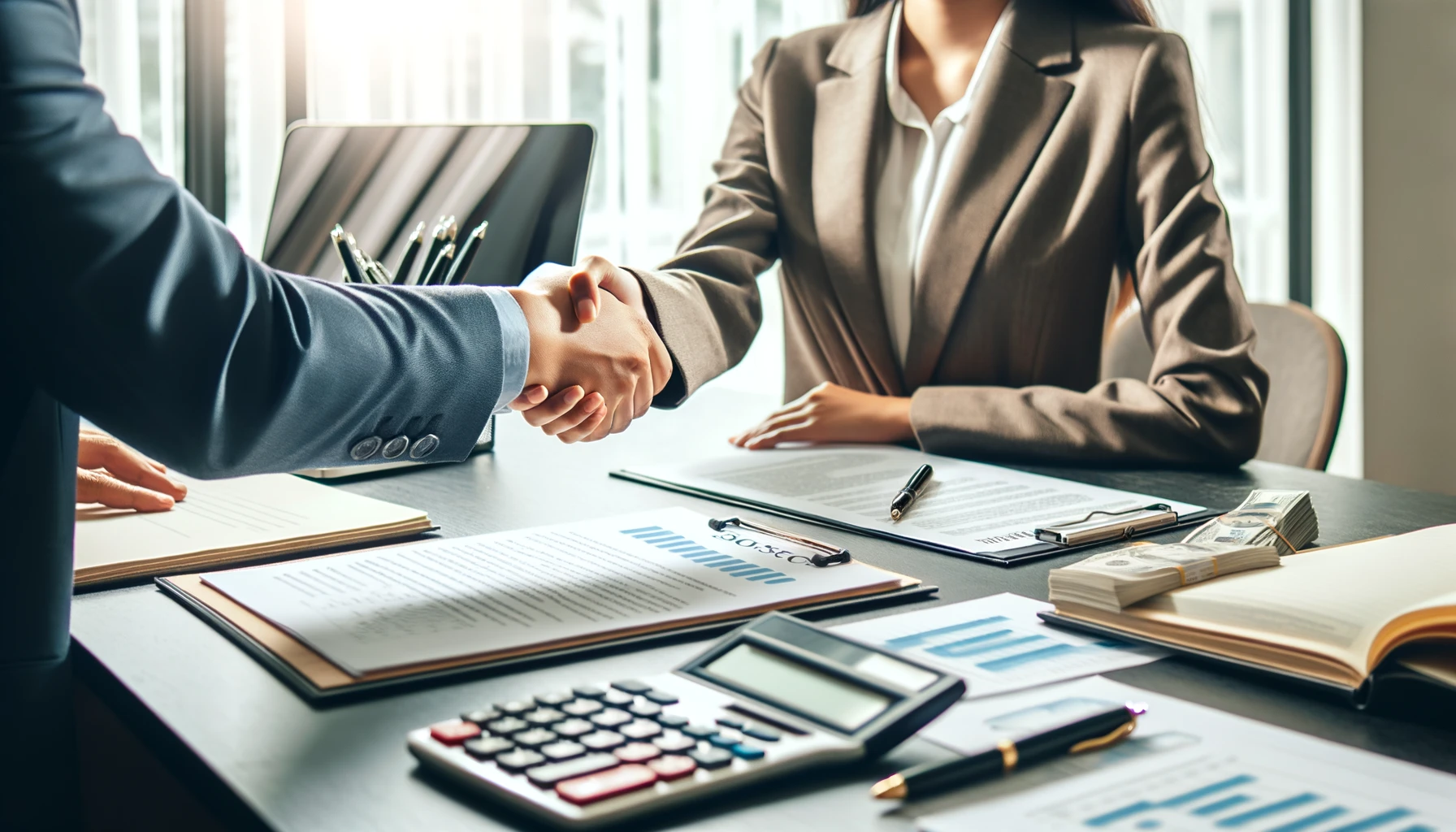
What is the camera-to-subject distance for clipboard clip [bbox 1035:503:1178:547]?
864 mm

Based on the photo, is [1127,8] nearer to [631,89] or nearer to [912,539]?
[912,539]

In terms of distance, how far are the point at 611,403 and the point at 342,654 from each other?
1.68ft

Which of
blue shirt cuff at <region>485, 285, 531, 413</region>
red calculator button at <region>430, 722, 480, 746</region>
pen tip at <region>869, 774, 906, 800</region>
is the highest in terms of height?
blue shirt cuff at <region>485, 285, 531, 413</region>

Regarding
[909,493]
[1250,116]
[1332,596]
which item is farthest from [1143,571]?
[1250,116]

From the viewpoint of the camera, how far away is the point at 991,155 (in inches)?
62.1

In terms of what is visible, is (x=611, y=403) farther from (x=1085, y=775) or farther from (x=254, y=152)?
(x=254, y=152)

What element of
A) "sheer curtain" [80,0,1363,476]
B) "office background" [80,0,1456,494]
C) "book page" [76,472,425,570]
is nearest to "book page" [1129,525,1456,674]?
"book page" [76,472,425,570]

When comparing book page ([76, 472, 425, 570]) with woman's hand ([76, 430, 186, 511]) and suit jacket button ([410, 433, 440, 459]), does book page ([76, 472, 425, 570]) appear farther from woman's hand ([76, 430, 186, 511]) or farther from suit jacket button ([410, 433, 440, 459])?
suit jacket button ([410, 433, 440, 459])

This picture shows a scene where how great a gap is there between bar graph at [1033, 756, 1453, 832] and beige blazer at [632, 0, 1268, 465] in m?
0.77

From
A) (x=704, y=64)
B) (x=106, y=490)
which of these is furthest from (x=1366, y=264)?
(x=106, y=490)

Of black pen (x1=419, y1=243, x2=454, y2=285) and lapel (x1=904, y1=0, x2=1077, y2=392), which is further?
lapel (x1=904, y1=0, x2=1077, y2=392)

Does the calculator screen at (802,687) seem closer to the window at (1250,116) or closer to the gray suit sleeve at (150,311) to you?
the gray suit sleeve at (150,311)

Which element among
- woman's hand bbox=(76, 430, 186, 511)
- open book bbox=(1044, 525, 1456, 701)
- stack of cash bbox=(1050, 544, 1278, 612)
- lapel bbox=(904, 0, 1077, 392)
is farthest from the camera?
lapel bbox=(904, 0, 1077, 392)

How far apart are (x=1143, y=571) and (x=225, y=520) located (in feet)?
2.24
